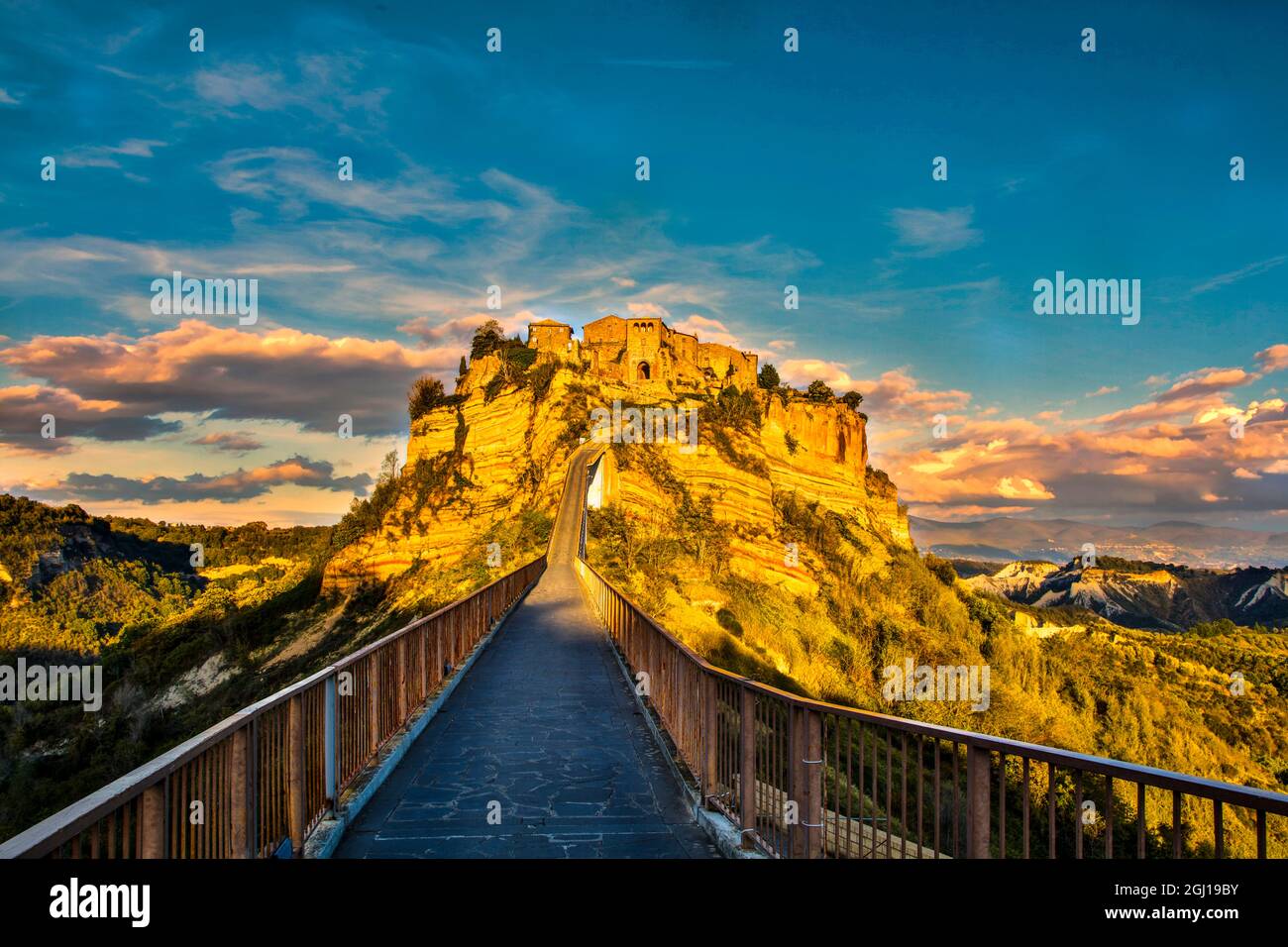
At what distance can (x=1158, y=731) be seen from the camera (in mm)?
57062

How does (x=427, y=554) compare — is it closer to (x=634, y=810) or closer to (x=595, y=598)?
(x=595, y=598)

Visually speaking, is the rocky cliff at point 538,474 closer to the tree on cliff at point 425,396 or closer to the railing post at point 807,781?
the tree on cliff at point 425,396

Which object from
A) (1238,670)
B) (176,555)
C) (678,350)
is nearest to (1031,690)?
(1238,670)

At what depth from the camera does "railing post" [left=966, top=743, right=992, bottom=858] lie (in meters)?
3.27

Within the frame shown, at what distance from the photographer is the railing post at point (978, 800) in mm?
3268

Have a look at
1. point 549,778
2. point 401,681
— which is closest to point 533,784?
point 549,778

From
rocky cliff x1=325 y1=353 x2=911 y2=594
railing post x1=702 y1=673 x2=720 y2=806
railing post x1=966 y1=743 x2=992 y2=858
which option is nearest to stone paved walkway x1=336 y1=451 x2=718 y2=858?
railing post x1=702 y1=673 x2=720 y2=806

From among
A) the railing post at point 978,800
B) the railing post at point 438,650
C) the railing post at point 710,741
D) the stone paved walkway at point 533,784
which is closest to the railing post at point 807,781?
the railing post at point 978,800

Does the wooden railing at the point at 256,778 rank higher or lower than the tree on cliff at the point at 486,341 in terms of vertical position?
lower

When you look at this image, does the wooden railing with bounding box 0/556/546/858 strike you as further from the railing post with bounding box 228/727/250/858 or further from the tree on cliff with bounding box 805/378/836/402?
the tree on cliff with bounding box 805/378/836/402

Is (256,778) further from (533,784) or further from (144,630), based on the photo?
(144,630)

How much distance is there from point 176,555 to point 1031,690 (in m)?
136
